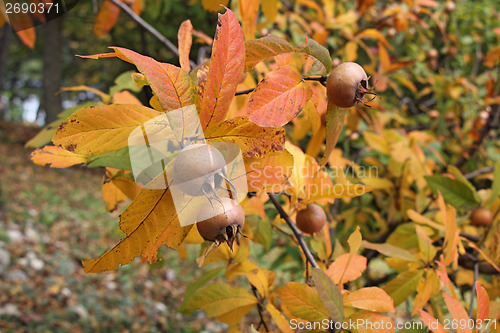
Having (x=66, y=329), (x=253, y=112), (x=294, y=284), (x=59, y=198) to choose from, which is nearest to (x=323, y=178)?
(x=294, y=284)

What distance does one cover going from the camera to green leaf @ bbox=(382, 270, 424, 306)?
742 millimetres

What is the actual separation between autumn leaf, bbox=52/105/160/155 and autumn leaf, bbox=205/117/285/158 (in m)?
0.08

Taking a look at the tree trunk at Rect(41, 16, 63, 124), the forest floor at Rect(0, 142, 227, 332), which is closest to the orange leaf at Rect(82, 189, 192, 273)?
the forest floor at Rect(0, 142, 227, 332)

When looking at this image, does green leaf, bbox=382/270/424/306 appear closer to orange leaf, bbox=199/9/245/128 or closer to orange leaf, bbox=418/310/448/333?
orange leaf, bbox=418/310/448/333

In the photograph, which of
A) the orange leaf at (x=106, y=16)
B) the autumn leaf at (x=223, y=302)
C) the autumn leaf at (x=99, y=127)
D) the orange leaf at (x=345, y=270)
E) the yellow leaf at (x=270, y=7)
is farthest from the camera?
the orange leaf at (x=106, y=16)

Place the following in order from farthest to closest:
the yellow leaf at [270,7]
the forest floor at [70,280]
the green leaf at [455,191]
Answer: the forest floor at [70,280], the green leaf at [455,191], the yellow leaf at [270,7]

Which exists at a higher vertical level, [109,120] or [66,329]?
[109,120]

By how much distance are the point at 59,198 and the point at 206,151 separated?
4.68m

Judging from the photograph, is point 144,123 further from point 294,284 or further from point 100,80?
point 100,80

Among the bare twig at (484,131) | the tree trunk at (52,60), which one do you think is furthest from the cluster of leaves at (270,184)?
the tree trunk at (52,60)

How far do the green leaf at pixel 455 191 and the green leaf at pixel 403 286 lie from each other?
1.09 ft

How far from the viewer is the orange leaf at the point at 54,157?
0.55 meters

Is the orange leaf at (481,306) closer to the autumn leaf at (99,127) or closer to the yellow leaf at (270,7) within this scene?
the autumn leaf at (99,127)

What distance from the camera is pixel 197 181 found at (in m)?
0.35
